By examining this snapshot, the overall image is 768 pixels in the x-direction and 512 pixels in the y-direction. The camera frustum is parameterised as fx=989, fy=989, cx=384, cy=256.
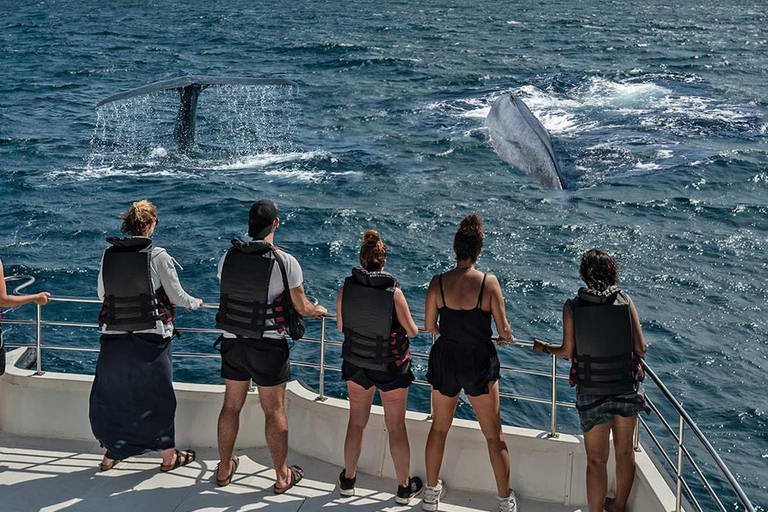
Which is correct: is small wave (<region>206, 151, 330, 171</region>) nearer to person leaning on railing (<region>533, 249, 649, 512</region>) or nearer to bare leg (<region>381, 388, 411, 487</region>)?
bare leg (<region>381, 388, 411, 487</region>)

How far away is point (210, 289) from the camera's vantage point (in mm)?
22484

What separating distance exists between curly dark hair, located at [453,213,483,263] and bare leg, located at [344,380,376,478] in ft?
4.42

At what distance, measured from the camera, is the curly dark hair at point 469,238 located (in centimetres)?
729

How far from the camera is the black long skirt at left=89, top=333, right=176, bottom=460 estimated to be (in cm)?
791

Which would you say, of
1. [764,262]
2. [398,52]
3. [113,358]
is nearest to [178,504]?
[113,358]

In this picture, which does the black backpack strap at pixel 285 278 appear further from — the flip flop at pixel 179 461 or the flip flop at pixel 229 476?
the flip flop at pixel 179 461

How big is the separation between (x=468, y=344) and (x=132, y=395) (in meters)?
2.77

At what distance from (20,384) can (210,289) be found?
13.5m

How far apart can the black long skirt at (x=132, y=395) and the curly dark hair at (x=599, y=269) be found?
338 centimetres

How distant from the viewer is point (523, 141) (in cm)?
3269

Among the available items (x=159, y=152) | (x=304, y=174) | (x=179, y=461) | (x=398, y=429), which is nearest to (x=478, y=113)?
(x=304, y=174)

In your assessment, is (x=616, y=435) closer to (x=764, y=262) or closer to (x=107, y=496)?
(x=107, y=496)

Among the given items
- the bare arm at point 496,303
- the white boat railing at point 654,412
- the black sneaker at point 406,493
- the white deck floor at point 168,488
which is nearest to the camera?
the white boat railing at point 654,412

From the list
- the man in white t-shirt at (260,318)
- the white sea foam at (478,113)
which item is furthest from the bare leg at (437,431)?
the white sea foam at (478,113)
